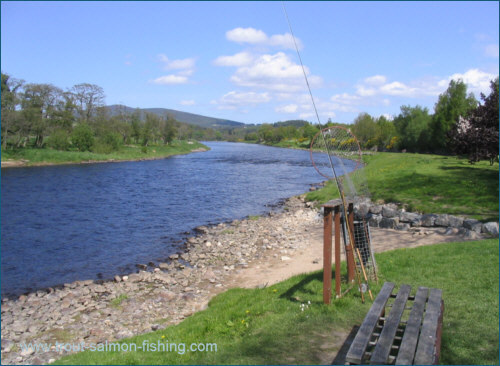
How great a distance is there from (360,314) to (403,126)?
74270 millimetres

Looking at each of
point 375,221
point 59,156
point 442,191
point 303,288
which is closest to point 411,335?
point 303,288

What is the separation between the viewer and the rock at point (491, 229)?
44.9ft

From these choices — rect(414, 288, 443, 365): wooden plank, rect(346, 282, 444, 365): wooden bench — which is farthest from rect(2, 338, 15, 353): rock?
rect(414, 288, 443, 365): wooden plank

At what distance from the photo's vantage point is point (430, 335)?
4.88 metres

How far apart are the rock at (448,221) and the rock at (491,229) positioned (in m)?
1.35

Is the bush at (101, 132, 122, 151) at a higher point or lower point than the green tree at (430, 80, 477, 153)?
lower

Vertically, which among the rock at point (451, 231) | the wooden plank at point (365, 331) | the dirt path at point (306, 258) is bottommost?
the dirt path at point (306, 258)

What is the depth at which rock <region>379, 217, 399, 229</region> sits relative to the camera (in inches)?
679

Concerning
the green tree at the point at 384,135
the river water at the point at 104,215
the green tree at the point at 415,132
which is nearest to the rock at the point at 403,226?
the river water at the point at 104,215

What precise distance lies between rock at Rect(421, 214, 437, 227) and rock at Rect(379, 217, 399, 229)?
107 cm

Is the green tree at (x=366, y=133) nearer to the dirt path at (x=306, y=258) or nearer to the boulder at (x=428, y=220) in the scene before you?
the boulder at (x=428, y=220)

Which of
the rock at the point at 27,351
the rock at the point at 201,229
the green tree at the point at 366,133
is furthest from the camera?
the green tree at the point at 366,133

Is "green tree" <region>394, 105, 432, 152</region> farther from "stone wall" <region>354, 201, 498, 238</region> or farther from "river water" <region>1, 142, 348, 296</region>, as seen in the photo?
"stone wall" <region>354, 201, 498, 238</region>

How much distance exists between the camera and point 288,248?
54.6 feet
